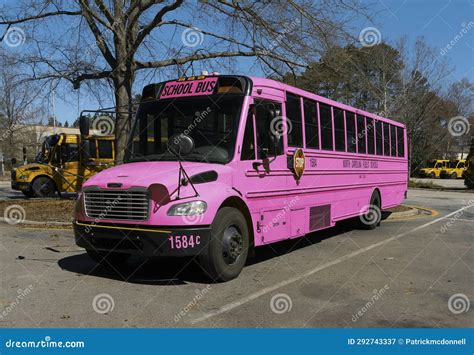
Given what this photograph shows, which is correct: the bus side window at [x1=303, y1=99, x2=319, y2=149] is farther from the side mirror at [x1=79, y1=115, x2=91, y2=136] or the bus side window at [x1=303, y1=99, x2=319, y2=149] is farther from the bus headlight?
the side mirror at [x1=79, y1=115, x2=91, y2=136]

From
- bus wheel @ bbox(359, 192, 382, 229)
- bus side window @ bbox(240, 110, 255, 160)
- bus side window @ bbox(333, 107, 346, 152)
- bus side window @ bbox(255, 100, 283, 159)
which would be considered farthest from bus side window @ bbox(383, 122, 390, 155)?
bus side window @ bbox(240, 110, 255, 160)

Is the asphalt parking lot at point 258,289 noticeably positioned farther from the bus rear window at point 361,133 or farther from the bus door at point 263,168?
the bus rear window at point 361,133

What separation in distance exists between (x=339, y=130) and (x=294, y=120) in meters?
2.32

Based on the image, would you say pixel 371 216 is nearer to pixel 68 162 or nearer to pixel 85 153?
pixel 85 153

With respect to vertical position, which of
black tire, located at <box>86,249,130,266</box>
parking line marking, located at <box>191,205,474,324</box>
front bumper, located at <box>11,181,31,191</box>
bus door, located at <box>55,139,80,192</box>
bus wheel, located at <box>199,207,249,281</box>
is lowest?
parking line marking, located at <box>191,205,474,324</box>

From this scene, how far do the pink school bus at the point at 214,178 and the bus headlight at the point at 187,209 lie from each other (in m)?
0.01

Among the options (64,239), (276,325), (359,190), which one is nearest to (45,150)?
(64,239)

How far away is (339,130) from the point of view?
10148 millimetres

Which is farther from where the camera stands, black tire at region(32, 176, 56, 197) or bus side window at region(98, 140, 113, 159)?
bus side window at region(98, 140, 113, 159)

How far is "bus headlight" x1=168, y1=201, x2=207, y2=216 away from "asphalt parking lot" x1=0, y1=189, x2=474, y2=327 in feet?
3.28

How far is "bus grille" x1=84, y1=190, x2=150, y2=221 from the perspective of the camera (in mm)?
5984

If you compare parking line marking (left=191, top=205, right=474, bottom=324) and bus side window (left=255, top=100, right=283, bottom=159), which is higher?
bus side window (left=255, top=100, right=283, bottom=159)

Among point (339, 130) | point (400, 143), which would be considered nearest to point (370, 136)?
point (339, 130)

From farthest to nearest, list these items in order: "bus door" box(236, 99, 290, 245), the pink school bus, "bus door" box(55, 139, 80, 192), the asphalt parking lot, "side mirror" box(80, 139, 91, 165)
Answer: "bus door" box(55, 139, 80, 192)
"side mirror" box(80, 139, 91, 165)
"bus door" box(236, 99, 290, 245)
the pink school bus
the asphalt parking lot
